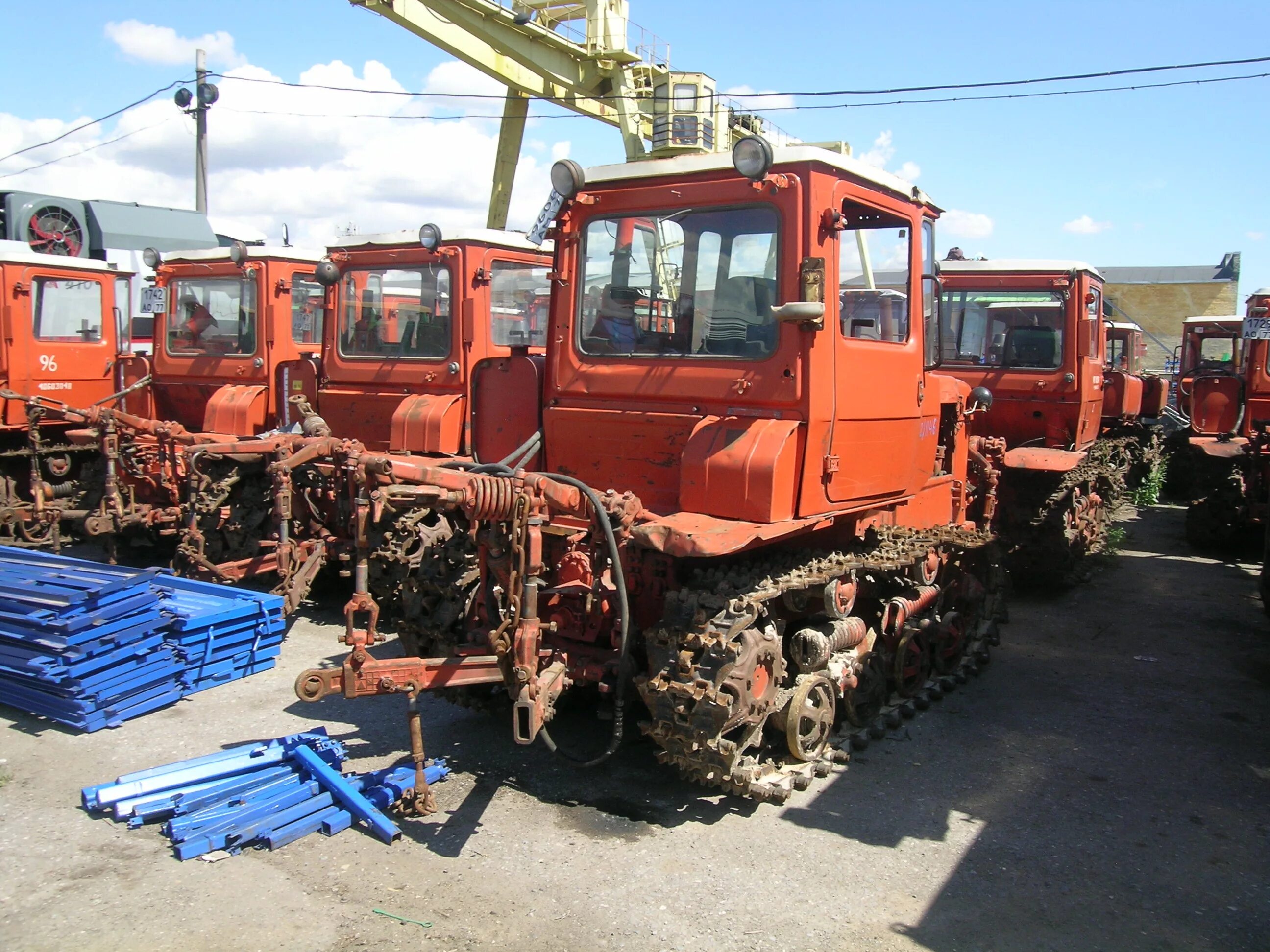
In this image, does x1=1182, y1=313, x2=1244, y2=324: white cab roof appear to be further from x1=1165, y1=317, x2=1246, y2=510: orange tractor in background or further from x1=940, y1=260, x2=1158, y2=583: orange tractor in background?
x1=940, y1=260, x2=1158, y2=583: orange tractor in background

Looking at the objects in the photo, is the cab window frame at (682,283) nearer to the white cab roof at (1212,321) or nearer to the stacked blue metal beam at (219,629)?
the stacked blue metal beam at (219,629)

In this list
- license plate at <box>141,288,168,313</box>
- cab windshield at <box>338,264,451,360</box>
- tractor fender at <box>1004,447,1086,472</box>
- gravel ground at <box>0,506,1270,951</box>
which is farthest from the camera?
license plate at <box>141,288,168,313</box>

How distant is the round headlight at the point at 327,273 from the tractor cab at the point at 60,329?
3.65 m

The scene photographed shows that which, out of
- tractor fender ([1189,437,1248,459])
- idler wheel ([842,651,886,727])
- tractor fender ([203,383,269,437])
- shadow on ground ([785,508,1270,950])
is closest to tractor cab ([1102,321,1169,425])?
tractor fender ([1189,437,1248,459])

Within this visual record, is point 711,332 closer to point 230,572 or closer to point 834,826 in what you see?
point 834,826

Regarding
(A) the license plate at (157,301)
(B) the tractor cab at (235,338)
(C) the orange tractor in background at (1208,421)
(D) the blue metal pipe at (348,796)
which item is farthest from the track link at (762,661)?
(A) the license plate at (157,301)

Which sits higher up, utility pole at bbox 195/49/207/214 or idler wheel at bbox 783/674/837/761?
utility pole at bbox 195/49/207/214

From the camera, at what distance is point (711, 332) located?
16.6 feet

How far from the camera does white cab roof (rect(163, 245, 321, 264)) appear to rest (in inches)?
370

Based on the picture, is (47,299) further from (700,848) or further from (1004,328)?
(1004,328)

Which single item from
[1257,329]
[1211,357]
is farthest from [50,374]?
[1211,357]

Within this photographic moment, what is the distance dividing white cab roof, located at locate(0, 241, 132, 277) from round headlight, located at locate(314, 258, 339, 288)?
3883mm

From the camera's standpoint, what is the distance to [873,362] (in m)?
5.25

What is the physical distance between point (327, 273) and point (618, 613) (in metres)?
4.73
